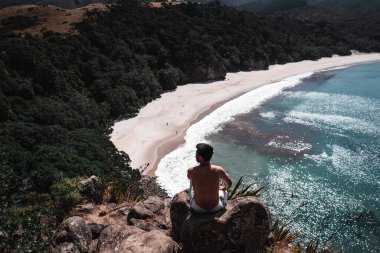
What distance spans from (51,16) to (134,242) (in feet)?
223

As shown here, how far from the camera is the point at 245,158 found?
112 feet

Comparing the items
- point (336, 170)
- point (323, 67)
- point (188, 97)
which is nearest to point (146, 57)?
point (188, 97)

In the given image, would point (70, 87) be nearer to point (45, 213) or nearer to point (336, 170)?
point (336, 170)

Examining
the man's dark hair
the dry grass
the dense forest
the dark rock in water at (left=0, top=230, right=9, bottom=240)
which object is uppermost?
the dry grass

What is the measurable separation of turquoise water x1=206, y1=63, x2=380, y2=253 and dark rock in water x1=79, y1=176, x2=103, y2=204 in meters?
7.15

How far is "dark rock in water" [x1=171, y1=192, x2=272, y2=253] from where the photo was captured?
7.94m

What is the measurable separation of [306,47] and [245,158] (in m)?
70.6

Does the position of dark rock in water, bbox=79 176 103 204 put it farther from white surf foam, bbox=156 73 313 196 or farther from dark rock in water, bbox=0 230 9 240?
white surf foam, bbox=156 73 313 196

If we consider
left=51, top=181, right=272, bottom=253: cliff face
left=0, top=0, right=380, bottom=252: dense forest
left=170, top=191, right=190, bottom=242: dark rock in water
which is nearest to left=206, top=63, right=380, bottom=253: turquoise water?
left=170, top=191, right=190, bottom=242: dark rock in water

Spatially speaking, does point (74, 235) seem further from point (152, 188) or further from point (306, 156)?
point (306, 156)

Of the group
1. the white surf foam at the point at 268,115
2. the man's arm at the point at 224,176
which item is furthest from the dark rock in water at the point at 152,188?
the white surf foam at the point at 268,115

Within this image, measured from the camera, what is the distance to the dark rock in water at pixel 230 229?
7.94 metres

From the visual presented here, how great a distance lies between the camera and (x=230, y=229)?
8.01 meters

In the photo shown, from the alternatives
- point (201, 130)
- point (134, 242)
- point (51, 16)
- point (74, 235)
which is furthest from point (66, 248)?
point (51, 16)
